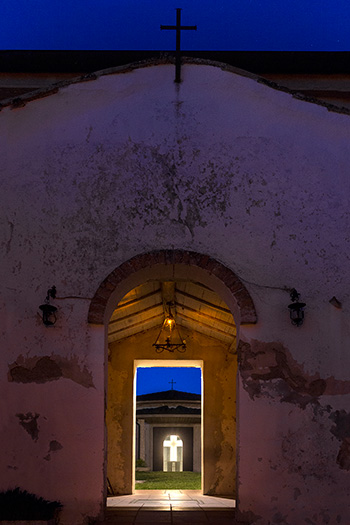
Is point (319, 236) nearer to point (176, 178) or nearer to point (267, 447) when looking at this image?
point (176, 178)

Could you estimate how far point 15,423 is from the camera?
7.30 m

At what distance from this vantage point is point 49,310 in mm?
7434

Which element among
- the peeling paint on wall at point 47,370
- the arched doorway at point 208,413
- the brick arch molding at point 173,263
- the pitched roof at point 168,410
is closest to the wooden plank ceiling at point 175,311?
the arched doorway at point 208,413

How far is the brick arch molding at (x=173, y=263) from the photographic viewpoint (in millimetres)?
7574

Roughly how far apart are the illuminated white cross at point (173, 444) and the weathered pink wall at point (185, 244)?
21.0m

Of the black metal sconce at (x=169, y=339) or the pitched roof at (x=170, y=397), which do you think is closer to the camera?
the black metal sconce at (x=169, y=339)

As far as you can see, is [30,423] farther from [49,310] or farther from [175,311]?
[175,311]

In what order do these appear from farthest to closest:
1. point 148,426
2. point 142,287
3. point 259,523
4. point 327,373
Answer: point 148,426 → point 142,287 → point 327,373 → point 259,523

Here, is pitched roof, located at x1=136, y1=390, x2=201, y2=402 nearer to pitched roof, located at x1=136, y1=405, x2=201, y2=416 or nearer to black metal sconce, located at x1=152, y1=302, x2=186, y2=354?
pitched roof, located at x1=136, y1=405, x2=201, y2=416

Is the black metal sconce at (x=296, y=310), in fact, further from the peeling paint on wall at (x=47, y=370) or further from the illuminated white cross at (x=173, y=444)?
the illuminated white cross at (x=173, y=444)

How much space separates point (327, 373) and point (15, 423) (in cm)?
387

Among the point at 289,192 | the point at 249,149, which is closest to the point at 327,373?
the point at 289,192

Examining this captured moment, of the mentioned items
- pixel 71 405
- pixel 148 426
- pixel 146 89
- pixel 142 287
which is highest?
pixel 146 89
